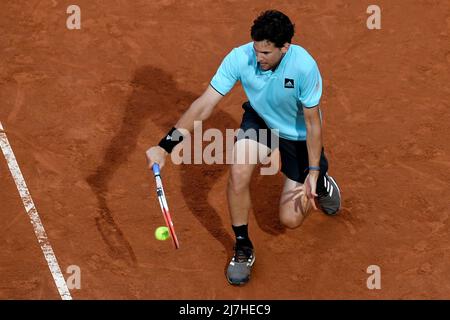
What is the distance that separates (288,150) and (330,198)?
849 millimetres

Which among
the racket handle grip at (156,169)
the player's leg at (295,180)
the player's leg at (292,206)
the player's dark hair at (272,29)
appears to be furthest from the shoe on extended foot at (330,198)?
the racket handle grip at (156,169)

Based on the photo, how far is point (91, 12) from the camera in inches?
478

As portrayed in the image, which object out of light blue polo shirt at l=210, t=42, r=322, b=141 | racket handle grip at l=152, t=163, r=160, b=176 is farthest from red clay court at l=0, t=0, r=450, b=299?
light blue polo shirt at l=210, t=42, r=322, b=141

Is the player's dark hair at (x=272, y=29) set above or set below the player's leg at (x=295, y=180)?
above

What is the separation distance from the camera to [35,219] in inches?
364

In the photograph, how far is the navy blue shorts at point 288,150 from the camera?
850cm

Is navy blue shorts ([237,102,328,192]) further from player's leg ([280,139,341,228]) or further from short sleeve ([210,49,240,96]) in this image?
short sleeve ([210,49,240,96])

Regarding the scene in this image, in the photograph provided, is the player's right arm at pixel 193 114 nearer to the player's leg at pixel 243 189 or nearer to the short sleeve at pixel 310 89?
the player's leg at pixel 243 189

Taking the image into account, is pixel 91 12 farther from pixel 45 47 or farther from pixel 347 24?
pixel 347 24

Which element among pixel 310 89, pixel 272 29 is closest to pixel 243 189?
pixel 310 89

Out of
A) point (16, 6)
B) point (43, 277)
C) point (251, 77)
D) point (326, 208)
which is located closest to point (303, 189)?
point (326, 208)

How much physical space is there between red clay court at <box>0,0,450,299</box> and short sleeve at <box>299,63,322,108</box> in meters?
1.73

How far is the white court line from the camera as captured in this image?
8570 millimetres

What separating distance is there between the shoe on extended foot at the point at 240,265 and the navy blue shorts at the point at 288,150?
0.89 metres
